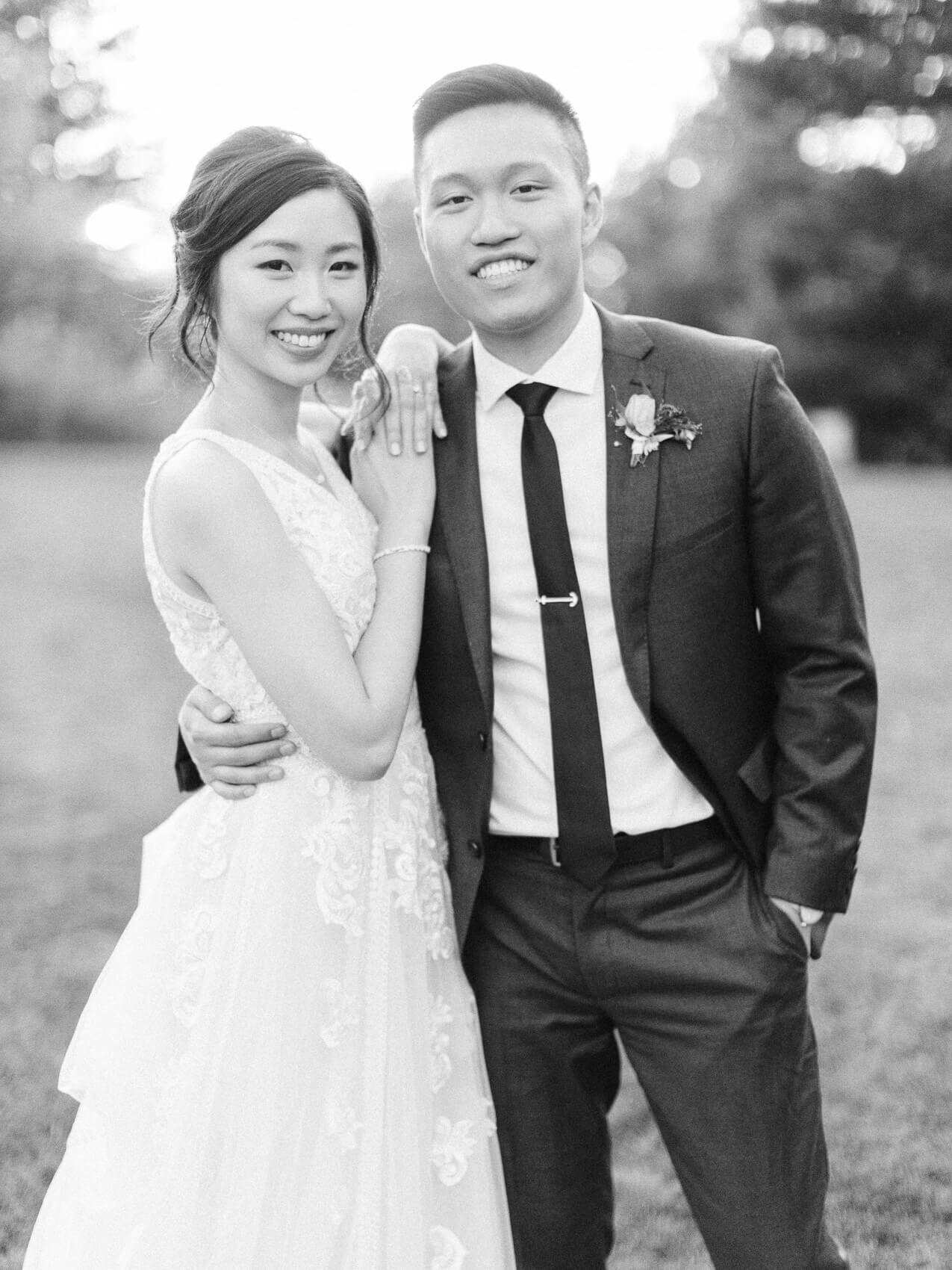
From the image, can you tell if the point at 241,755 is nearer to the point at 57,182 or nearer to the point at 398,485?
the point at 398,485

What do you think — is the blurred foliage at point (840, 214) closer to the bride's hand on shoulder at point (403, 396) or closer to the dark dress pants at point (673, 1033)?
the bride's hand on shoulder at point (403, 396)

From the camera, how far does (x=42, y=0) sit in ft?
20.7

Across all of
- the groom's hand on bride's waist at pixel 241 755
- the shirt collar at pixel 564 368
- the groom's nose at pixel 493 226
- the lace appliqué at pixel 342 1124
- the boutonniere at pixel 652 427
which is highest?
the groom's nose at pixel 493 226

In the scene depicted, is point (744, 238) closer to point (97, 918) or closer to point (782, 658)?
point (97, 918)

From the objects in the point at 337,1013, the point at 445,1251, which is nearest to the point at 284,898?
the point at 337,1013

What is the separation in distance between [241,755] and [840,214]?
87.7 feet

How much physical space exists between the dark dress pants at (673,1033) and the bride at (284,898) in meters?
0.10

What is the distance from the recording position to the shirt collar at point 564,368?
8.35 ft

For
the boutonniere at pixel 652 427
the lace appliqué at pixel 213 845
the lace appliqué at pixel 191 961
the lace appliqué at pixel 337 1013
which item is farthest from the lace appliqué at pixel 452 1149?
the boutonniere at pixel 652 427

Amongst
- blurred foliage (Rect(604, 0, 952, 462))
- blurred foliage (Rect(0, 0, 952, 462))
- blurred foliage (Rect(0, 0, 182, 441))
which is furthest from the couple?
blurred foliage (Rect(604, 0, 952, 462))

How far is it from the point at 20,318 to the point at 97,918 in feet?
12.6

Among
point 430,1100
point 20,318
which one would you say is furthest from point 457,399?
point 20,318

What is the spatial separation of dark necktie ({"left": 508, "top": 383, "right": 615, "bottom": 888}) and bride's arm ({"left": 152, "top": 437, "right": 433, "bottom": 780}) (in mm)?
273

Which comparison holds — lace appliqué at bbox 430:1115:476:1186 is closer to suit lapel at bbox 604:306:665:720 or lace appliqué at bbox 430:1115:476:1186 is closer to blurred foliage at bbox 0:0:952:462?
suit lapel at bbox 604:306:665:720
